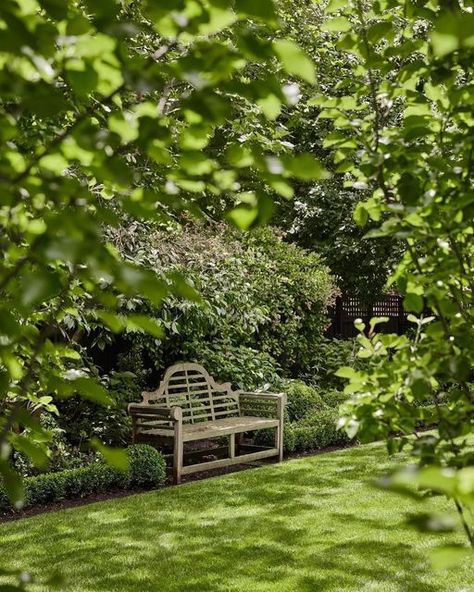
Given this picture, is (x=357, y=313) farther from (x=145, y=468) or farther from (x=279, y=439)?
(x=145, y=468)

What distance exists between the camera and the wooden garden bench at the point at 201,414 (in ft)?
26.1

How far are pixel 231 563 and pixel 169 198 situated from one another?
4.10m

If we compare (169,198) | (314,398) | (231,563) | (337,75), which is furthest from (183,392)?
(169,198)

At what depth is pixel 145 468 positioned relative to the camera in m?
7.53

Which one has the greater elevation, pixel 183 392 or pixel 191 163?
pixel 191 163

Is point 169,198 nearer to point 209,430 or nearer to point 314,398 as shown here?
point 209,430

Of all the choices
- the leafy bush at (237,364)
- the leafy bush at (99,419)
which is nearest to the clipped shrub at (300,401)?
the leafy bush at (237,364)

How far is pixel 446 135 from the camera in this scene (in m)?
2.22

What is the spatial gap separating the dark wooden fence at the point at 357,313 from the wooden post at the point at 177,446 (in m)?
7.50

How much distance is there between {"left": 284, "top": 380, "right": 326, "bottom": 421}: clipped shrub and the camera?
10.5 meters

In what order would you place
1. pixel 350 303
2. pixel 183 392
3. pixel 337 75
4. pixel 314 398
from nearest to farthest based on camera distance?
pixel 183 392 → pixel 314 398 → pixel 337 75 → pixel 350 303

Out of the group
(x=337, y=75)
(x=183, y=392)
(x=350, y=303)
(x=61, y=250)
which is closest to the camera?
(x=61, y=250)

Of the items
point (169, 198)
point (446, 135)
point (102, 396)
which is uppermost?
point (446, 135)

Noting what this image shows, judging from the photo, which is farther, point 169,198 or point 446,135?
point 446,135
